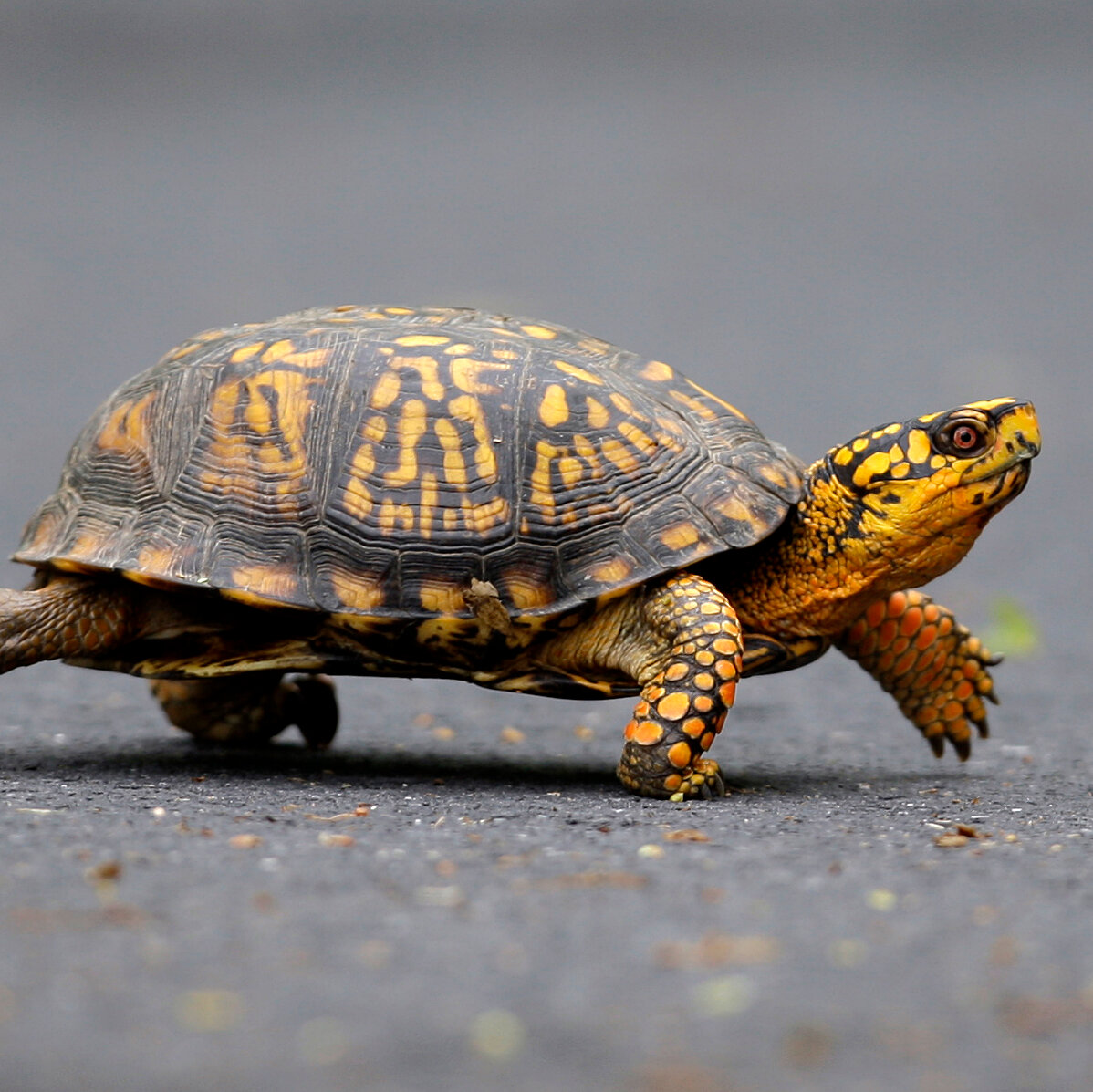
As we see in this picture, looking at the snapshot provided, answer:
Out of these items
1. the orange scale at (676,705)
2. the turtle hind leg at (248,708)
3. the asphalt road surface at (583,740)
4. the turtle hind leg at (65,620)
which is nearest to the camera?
the asphalt road surface at (583,740)

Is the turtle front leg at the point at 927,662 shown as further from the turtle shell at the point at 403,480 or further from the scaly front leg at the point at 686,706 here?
the scaly front leg at the point at 686,706

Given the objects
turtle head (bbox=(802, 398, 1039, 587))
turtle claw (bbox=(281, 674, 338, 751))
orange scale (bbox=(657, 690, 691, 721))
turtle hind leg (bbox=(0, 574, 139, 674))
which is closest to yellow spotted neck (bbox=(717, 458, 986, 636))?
turtle head (bbox=(802, 398, 1039, 587))

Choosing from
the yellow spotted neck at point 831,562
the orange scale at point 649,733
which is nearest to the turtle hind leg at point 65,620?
the orange scale at point 649,733

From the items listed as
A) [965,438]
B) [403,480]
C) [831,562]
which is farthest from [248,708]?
[965,438]

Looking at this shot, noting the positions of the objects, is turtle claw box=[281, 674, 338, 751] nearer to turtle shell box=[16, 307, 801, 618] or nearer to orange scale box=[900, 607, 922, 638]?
turtle shell box=[16, 307, 801, 618]

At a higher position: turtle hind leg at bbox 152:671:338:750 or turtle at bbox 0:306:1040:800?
turtle at bbox 0:306:1040:800

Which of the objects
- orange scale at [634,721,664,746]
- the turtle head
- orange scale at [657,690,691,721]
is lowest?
orange scale at [634,721,664,746]
